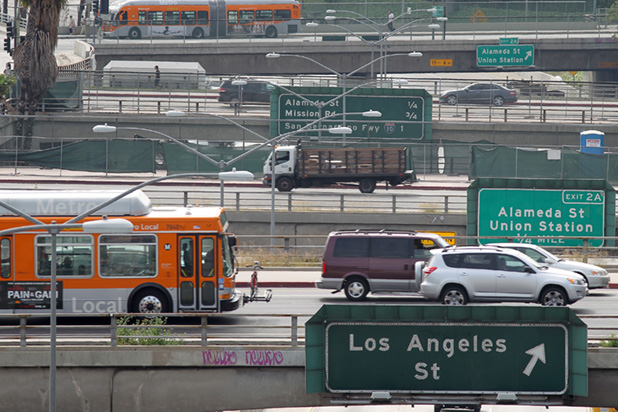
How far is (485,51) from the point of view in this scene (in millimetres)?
66375

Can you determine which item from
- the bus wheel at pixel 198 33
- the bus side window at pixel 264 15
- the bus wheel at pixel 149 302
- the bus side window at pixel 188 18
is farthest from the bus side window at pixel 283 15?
the bus wheel at pixel 149 302

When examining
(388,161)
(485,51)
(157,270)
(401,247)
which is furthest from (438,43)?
(157,270)

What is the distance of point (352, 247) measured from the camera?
2445 centimetres

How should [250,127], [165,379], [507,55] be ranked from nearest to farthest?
[165,379] → [250,127] → [507,55]

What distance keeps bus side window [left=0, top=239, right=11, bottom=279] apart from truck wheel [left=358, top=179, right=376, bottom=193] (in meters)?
25.0

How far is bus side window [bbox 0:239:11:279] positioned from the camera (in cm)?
2080

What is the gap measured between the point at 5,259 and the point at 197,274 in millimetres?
4459

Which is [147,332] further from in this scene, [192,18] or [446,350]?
[192,18]

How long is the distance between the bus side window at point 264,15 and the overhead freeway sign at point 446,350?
5941 cm

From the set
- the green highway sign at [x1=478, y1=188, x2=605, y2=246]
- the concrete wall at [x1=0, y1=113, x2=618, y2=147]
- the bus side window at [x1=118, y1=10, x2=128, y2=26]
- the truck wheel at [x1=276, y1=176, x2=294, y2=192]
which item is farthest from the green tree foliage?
the bus side window at [x1=118, y1=10, x2=128, y2=26]

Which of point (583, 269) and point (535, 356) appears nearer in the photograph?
point (535, 356)

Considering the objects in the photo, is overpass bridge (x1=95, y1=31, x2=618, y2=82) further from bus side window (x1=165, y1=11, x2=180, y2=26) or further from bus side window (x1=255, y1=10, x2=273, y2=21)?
bus side window (x1=255, y1=10, x2=273, y2=21)

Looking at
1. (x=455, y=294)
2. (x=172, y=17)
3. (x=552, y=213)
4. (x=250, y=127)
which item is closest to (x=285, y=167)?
(x=250, y=127)

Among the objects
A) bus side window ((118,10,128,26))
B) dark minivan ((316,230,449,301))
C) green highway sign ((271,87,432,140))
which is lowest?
dark minivan ((316,230,449,301))
